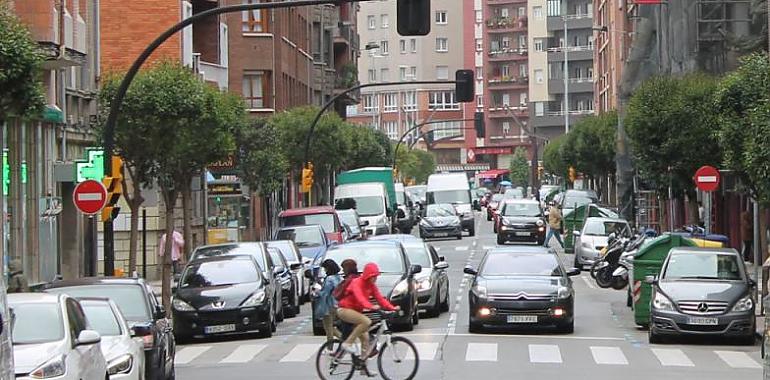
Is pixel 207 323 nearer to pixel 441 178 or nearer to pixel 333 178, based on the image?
pixel 441 178

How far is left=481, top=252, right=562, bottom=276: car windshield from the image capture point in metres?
28.2

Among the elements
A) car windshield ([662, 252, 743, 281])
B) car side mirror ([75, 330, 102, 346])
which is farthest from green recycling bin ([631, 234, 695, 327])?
car side mirror ([75, 330, 102, 346])

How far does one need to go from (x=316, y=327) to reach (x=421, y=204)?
64446 millimetres

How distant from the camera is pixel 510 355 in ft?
78.6

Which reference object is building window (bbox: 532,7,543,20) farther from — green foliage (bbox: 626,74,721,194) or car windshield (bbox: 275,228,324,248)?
car windshield (bbox: 275,228,324,248)

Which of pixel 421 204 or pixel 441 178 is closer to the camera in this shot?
pixel 441 178

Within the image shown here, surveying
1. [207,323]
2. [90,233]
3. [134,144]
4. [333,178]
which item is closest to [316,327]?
[207,323]

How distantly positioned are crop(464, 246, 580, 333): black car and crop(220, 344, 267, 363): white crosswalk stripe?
12.5 ft

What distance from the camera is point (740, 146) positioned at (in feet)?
104

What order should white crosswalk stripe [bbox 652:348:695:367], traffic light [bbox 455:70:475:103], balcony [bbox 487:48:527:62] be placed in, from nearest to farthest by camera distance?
white crosswalk stripe [bbox 652:348:695:367] < traffic light [bbox 455:70:475:103] < balcony [bbox 487:48:527:62]

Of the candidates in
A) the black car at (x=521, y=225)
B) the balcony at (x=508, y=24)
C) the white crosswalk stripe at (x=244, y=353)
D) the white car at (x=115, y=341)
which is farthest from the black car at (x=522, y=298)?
the balcony at (x=508, y=24)

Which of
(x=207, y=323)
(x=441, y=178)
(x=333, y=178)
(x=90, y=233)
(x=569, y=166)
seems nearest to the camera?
(x=207, y=323)

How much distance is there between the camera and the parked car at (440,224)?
232 ft

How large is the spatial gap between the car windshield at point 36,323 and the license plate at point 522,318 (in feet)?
41.7
